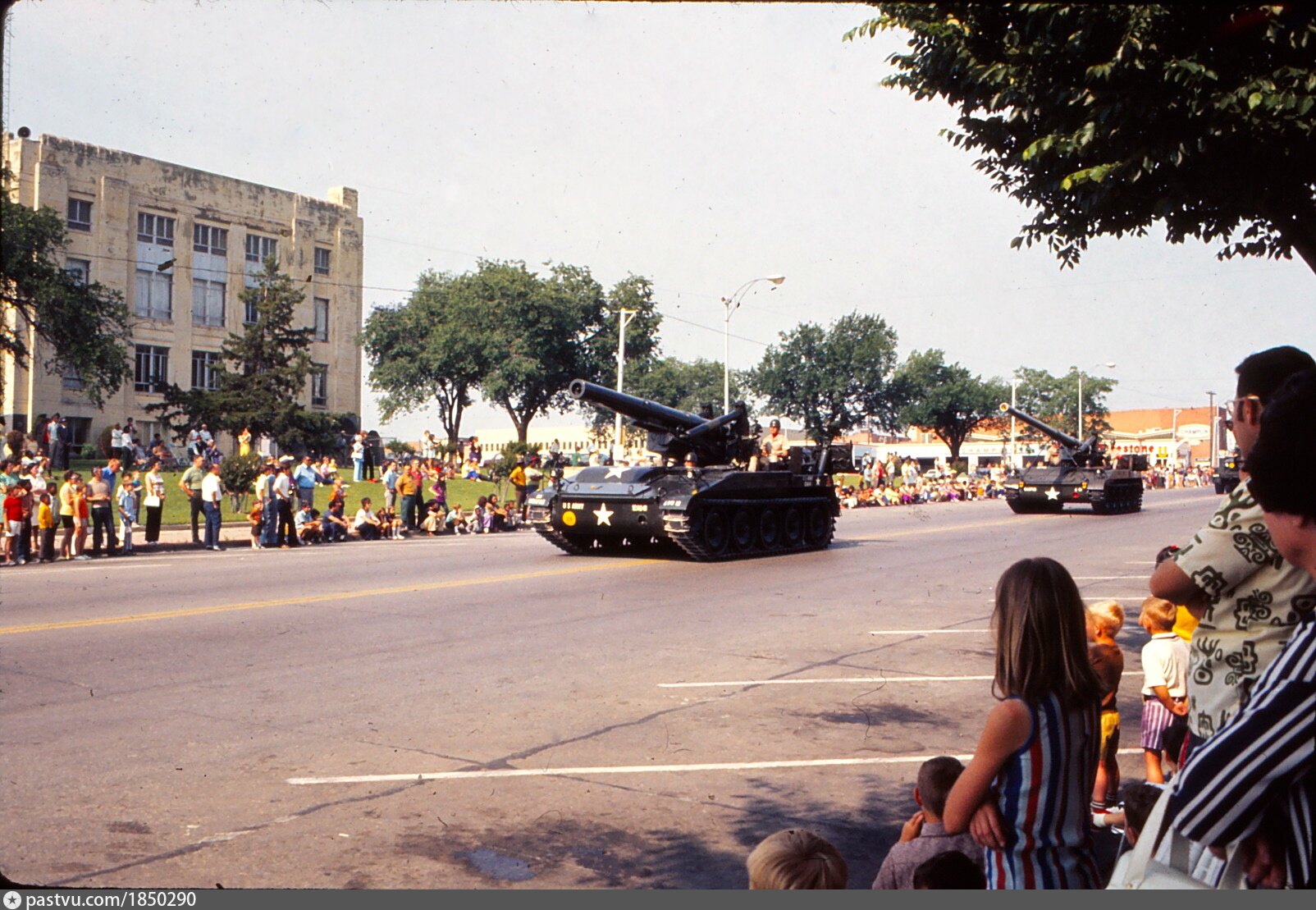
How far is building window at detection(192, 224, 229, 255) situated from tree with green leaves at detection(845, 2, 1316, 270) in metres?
52.0

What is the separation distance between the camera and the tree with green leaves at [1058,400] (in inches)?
Result: 3066

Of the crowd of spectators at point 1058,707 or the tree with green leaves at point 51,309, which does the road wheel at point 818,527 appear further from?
the crowd of spectators at point 1058,707

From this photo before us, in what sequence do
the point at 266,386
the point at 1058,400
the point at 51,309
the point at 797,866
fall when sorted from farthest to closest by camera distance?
the point at 1058,400 < the point at 266,386 < the point at 51,309 < the point at 797,866

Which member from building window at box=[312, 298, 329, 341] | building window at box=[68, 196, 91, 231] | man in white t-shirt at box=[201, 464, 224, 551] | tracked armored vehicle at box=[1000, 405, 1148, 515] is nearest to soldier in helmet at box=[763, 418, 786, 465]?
man in white t-shirt at box=[201, 464, 224, 551]

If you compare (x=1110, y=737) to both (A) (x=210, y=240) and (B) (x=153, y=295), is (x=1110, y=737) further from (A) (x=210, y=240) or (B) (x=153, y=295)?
(A) (x=210, y=240)

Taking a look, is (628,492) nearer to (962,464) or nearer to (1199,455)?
(962,464)

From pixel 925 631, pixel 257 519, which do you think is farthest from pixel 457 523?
pixel 925 631

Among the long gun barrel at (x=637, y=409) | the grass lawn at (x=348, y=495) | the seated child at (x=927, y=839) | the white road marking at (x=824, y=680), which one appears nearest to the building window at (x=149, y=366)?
the grass lawn at (x=348, y=495)

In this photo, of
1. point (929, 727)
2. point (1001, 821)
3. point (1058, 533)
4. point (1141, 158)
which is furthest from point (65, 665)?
point (1058, 533)

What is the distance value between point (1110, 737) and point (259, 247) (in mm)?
57765

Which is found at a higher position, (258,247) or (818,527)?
(258,247)

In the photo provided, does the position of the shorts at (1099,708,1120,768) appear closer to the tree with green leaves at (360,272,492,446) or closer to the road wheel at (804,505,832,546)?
the road wheel at (804,505,832,546)

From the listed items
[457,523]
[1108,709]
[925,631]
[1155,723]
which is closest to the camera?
[1108,709]

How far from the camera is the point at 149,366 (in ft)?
181
